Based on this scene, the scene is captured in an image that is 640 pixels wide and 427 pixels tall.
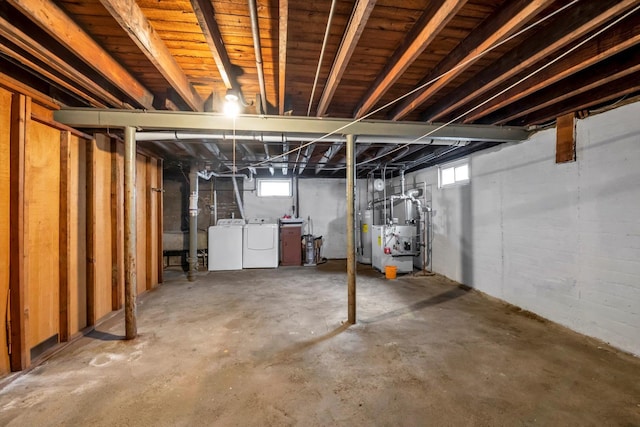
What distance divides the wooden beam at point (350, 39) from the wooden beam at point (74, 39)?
5.48 ft

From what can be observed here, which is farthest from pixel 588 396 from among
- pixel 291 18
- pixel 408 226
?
pixel 408 226

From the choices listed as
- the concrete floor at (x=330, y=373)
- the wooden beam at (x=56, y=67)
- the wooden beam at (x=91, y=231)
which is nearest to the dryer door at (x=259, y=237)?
the concrete floor at (x=330, y=373)

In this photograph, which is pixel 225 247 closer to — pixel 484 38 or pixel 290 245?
pixel 290 245

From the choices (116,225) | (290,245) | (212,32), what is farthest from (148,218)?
(212,32)

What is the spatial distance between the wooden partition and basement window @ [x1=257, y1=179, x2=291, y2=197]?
12.4ft

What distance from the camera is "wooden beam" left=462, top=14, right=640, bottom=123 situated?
1594mm

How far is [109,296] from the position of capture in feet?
10.6

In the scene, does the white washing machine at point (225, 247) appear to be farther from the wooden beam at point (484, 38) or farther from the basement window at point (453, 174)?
the wooden beam at point (484, 38)

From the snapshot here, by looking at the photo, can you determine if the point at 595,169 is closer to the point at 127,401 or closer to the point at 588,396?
the point at 588,396

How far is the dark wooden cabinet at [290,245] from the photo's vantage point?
6.17 metres

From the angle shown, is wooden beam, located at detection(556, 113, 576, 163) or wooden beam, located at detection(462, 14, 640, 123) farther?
wooden beam, located at detection(556, 113, 576, 163)

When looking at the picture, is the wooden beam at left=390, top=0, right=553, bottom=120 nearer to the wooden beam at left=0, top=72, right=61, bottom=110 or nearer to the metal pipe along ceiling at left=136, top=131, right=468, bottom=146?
the metal pipe along ceiling at left=136, top=131, right=468, bottom=146

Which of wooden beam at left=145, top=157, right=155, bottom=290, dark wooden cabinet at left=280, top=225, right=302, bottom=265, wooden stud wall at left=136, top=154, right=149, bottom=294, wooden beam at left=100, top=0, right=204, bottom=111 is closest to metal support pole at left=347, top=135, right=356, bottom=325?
wooden beam at left=100, top=0, right=204, bottom=111

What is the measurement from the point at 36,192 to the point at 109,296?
Answer: 1.58m
